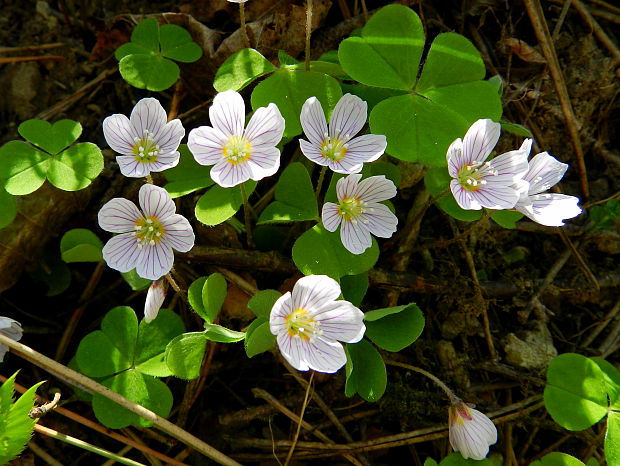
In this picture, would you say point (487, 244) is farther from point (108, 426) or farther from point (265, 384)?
point (108, 426)

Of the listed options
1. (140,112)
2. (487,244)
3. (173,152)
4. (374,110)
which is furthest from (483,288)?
(140,112)

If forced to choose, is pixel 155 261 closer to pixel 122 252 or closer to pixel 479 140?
pixel 122 252

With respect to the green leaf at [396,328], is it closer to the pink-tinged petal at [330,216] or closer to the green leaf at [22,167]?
the pink-tinged petal at [330,216]

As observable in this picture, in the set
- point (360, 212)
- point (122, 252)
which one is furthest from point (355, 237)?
point (122, 252)

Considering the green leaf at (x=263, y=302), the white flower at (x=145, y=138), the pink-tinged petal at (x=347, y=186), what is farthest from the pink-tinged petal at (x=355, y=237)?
the white flower at (x=145, y=138)

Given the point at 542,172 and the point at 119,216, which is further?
the point at 542,172

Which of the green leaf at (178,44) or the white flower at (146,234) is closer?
the white flower at (146,234)

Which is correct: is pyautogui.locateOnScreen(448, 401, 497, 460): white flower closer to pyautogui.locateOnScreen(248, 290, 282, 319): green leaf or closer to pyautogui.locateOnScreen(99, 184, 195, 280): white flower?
pyautogui.locateOnScreen(248, 290, 282, 319): green leaf
